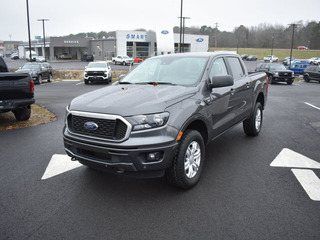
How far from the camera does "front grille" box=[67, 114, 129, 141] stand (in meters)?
3.41

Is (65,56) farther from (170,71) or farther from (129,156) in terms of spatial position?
(129,156)

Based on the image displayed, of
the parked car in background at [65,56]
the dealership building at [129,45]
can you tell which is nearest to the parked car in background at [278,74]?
the dealership building at [129,45]

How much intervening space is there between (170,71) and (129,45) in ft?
219

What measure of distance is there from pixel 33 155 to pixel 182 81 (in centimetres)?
325

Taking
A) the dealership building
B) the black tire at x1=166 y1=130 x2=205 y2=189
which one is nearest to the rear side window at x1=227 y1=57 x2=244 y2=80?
the black tire at x1=166 y1=130 x2=205 y2=189

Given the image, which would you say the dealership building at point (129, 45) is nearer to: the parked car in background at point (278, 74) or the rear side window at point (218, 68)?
the parked car in background at point (278, 74)

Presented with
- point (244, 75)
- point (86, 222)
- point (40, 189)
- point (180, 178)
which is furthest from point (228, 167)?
point (40, 189)

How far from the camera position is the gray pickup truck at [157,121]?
11.1ft

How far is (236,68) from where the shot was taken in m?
5.81

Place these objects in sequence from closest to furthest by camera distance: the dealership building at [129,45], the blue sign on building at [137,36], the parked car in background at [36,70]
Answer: the parked car in background at [36,70] < the dealership building at [129,45] < the blue sign on building at [137,36]

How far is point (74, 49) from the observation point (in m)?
85.2

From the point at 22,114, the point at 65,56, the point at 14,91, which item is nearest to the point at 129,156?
the point at 14,91

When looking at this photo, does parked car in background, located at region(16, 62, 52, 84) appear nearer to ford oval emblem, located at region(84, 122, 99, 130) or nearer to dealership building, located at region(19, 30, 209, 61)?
ford oval emblem, located at region(84, 122, 99, 130)

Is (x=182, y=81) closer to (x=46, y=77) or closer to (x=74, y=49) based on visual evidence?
(x=46, y=77)
